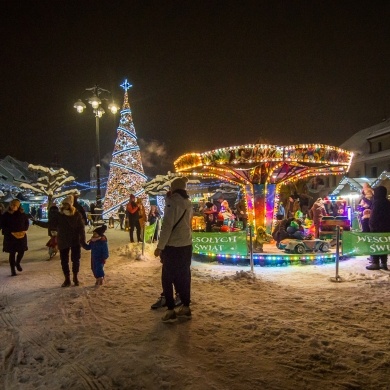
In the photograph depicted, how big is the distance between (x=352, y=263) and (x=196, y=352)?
6.77m

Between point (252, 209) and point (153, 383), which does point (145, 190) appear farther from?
point (153, 383)

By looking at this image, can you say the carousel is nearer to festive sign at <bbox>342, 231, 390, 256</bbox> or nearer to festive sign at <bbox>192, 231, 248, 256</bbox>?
festive sign at <bbox>192, 231, 248, 256</bbox>

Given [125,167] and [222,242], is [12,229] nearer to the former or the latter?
[222,242]

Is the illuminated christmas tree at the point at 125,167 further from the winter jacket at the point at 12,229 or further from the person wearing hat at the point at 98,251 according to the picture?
the person wearing hat at the point at 98,251

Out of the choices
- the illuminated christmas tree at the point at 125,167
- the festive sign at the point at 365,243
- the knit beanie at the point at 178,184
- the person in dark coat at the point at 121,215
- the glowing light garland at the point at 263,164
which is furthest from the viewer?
the illuminated christmas tree at the point at 125,167

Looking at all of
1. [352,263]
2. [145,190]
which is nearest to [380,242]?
[352,263]

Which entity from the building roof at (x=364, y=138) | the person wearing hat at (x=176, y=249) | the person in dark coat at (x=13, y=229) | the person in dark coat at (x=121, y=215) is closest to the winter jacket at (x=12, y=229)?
the person in dark coat at (x=13, y=229)

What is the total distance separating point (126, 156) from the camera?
81.0 feet

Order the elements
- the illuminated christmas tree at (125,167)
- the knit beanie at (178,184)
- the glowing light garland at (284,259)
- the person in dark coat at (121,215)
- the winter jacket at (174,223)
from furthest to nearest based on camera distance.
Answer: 1. the illuminated christmas tree at (125,167)
2. the person in dark coat at (121,215)
3. the glowing light garland at (284,259)
4. the knit beanie at (178,184)
5. the winter jacket at (174,223)

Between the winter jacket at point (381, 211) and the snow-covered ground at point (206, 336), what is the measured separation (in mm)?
1371

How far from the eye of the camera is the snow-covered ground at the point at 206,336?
3227 mm

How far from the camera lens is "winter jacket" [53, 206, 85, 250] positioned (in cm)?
682

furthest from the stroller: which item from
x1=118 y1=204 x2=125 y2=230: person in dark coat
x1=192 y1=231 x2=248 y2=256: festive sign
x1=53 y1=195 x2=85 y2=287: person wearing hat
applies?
x1=118 y1=204 x2=125 y2=230: person in dark coat

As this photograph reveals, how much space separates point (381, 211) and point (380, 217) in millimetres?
145
